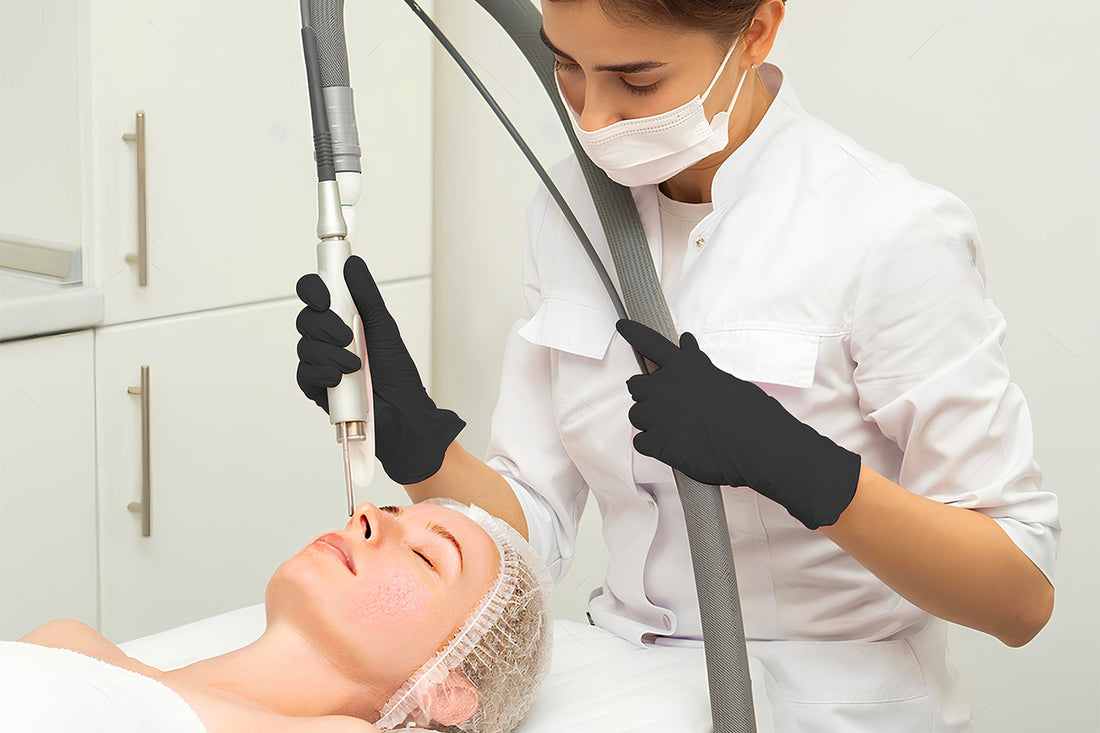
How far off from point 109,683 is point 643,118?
2.45 feet

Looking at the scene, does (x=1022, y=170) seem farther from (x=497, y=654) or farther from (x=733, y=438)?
(x=497, y=654)

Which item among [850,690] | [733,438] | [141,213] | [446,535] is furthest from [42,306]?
[850,690]

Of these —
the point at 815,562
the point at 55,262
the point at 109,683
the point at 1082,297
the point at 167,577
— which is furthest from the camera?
the point at 167,577

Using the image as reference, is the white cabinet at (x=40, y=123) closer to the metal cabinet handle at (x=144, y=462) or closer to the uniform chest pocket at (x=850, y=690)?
the metal cabinet handle at (x=144, y=462)

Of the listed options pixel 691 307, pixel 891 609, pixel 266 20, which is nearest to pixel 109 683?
pixel 691 307

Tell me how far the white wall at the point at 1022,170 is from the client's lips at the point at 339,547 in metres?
1.18

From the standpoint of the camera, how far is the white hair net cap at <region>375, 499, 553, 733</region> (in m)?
1.20

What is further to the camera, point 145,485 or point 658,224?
point 145,485

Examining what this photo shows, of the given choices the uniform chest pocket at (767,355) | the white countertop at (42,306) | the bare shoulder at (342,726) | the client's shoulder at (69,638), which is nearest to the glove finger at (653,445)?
the uniform chest pocket at (767,355)

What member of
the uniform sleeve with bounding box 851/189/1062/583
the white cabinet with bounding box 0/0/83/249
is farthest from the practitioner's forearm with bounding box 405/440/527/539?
Answer: the white cabinet with bounding box 0/0/83/249

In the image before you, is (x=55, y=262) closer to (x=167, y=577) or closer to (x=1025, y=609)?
(x=167, y=577)

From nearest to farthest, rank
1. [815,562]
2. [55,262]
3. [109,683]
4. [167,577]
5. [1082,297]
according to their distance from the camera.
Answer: [109,683] < [815,562] < [1082,297] < [55,262] < [167,577]

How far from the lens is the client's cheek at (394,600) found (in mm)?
1206

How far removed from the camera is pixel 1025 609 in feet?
3.83
